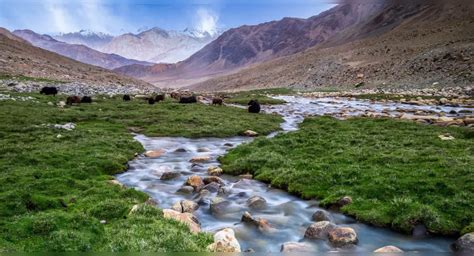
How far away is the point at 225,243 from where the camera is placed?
10914mm

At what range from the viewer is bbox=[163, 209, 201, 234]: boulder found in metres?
12.4

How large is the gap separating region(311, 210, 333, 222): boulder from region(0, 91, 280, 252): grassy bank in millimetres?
3812

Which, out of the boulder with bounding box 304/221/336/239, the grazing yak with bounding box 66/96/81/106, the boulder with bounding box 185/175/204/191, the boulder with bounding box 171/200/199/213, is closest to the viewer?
the boulder with bounding box 304/221/336/239

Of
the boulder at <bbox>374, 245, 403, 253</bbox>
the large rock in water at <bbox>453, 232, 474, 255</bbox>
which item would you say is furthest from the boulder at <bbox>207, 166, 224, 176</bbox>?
the large rock in water at <bbox>453, 232, 474, 255</bbox>

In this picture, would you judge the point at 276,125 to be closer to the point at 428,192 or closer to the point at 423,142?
the point at 423,142

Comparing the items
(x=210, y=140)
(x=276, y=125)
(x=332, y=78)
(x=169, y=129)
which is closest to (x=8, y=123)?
(x=169, y=129)

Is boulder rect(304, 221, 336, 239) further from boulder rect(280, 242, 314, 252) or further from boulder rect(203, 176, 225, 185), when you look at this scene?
boulder rect(203, 176, 225, 185)

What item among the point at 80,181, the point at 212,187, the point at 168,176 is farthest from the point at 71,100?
the point at 212,187

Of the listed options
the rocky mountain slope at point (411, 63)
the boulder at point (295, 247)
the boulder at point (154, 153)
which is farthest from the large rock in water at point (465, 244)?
the rocky mountain slope at point (411, 63)

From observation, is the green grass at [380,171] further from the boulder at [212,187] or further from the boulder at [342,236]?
the boulder at [212,187]

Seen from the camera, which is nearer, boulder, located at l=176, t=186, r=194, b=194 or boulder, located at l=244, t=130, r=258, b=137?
boulder, located at l=176, t=186, r=194, b=194

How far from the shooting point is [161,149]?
25047 mm

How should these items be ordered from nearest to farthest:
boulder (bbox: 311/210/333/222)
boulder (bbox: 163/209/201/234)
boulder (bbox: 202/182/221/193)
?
boulder (bbox: 163/209/201/234), boulder (bbox: 311/210/333/222), boulder (bbox: 202/182/221/193)

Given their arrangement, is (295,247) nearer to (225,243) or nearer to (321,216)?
(225,243)
